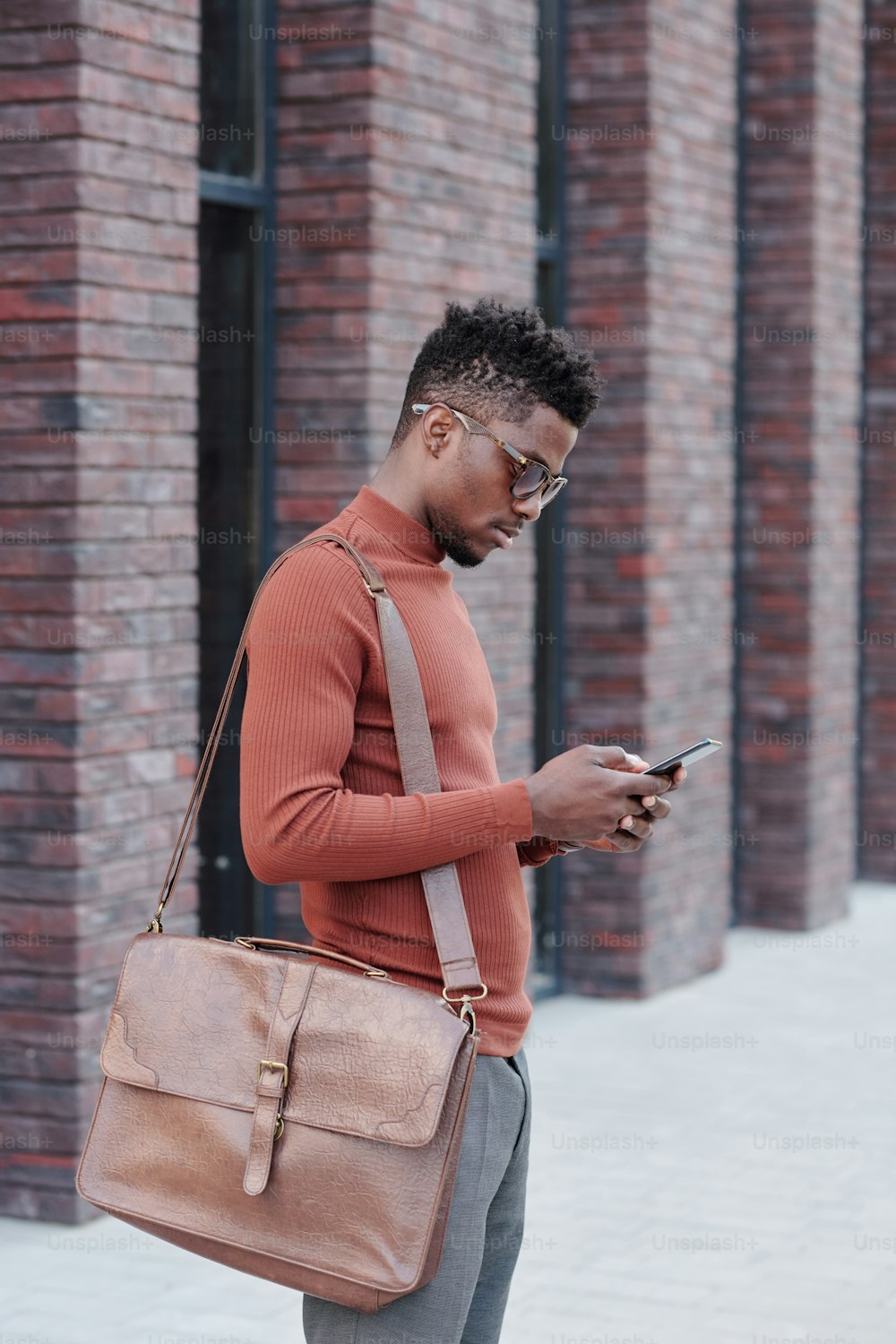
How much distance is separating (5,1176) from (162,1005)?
2.87 meters

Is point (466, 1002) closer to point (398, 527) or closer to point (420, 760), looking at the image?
point (420, 760)

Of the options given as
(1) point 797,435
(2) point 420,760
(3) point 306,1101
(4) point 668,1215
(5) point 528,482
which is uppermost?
(1) point 797,435

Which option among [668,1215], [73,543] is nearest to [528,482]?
[73,543]

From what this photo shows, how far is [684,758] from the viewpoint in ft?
9.37

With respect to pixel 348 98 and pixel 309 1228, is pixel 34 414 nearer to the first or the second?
pixel 348 98

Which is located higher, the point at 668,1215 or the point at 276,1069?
the point at 276,1069

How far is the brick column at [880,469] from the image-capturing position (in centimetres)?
1172

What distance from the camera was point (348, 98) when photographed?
21.4 feet

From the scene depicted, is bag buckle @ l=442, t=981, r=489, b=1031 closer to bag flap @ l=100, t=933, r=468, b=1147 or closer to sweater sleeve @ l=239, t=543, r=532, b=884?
bag flap @ l=100, t=933, r=468, b=1147

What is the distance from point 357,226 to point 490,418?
3906 mm

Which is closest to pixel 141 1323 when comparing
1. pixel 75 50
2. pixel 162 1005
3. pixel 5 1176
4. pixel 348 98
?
pixel 5 1176

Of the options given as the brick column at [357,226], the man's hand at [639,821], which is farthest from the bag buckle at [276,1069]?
the brick column at [357,226]

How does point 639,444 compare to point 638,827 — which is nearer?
point 638,827

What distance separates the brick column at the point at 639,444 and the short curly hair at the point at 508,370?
5630 mm
